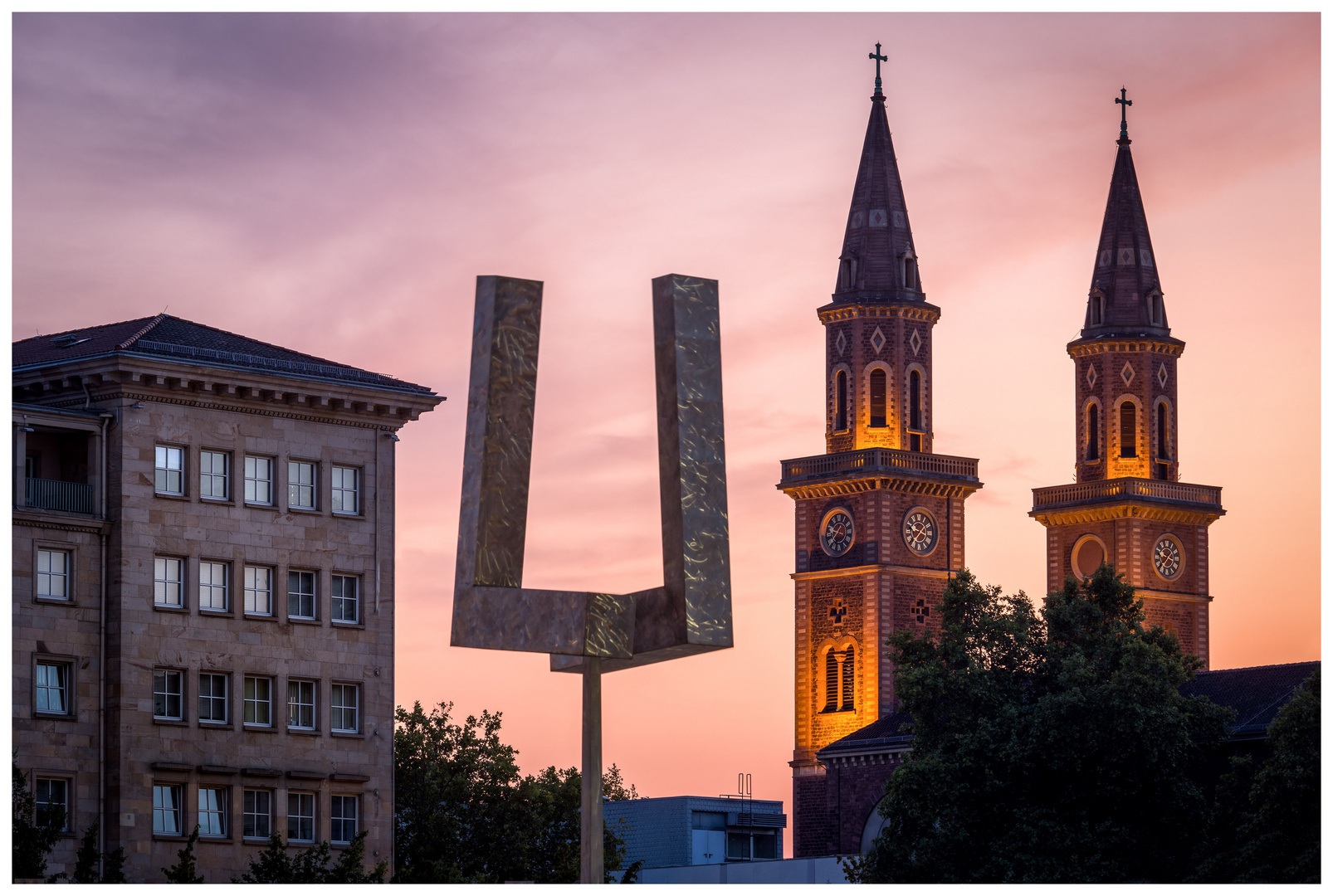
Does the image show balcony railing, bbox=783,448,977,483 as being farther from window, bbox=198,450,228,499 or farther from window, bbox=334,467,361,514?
window, bbox=198,450,228,499

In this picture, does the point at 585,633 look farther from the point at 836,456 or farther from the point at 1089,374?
the point at 1089,374

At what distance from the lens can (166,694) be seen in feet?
252

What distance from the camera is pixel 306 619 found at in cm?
7975

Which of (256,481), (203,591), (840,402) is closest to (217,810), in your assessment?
(203,591)

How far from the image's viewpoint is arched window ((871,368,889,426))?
140 metres

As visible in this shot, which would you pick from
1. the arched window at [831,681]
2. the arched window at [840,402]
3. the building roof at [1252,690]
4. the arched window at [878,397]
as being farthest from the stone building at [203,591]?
the arched window at [840,402]

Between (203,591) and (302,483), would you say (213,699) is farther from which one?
(302,483)

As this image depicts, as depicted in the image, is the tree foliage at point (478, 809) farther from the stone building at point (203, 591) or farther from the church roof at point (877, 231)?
the church roof at point (877, 231)

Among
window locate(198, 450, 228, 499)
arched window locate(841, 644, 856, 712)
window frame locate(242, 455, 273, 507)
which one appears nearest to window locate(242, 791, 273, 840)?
window frame locate(242, 455, 273, 507)

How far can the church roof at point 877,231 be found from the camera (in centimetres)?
14188

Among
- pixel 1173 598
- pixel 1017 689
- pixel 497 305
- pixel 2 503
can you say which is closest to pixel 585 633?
pixel 497 305

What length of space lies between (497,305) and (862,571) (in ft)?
293

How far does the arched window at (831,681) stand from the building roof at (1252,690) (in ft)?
120
